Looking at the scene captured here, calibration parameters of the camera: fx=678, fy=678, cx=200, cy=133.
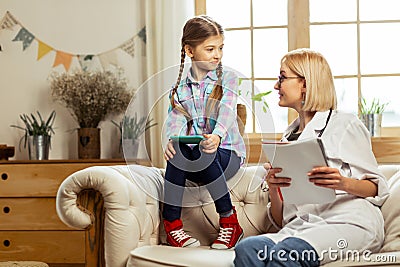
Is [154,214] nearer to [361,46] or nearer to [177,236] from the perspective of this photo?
[177,236]

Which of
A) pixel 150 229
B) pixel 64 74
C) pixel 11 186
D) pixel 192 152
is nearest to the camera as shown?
pixel 192 152

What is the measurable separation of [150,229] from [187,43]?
701mm

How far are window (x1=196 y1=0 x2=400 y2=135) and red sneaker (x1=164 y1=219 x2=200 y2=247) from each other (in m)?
1.49

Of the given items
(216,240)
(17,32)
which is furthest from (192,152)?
(17,32)

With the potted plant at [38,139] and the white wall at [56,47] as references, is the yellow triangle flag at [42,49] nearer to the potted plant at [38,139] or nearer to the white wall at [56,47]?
the white wall at [56,47]

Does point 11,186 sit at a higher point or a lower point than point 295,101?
lower

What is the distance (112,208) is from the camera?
2.38 meters

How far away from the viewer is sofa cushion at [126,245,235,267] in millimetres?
2121

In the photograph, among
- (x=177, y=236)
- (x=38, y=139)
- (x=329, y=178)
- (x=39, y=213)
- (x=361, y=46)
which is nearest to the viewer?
(x=329, y=178)

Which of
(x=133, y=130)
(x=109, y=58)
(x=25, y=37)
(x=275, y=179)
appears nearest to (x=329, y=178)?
(x=275, y=179)

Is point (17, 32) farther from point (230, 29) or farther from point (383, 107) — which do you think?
point (383, 107)

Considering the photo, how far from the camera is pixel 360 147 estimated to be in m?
2.30

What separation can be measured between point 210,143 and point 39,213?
1592 millimetres

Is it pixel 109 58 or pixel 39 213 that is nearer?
pixel 39 213
